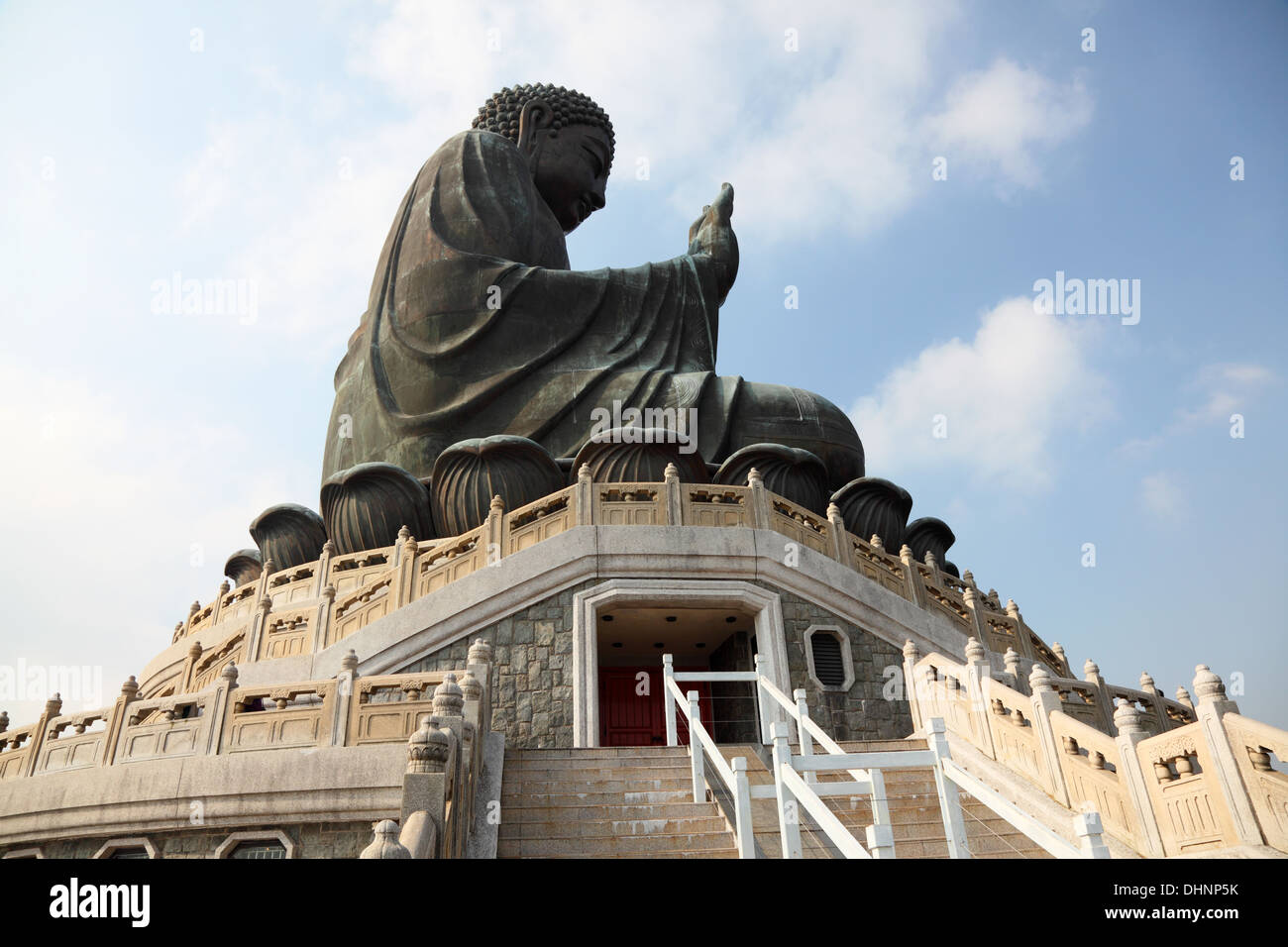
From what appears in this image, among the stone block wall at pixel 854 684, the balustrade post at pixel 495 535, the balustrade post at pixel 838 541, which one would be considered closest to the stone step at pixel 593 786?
the stone block wall at pixel 854 684

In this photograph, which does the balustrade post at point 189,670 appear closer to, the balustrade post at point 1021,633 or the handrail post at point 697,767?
the handrail post at point 697,767

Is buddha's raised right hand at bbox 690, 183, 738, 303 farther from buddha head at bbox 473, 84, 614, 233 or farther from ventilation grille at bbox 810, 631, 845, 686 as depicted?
ventilation grille at bbox 810, 631, 845, 686

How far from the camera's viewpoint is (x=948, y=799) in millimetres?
4617

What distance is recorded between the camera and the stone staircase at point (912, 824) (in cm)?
615

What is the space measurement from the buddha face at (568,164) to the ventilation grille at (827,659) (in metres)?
13.5

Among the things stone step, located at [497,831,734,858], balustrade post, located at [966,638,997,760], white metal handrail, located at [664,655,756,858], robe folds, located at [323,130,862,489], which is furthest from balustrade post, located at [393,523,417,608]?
balustrade post, located at [966,638,997,760]

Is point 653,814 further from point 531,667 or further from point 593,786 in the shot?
point 531,667

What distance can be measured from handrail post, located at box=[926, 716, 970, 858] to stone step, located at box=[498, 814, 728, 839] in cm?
197

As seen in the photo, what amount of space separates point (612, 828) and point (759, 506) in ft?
18.1

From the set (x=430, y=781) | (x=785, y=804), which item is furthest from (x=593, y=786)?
(x=785, y=804)

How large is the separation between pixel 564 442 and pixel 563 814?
9.90m

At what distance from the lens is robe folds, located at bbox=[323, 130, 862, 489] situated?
16.2 m
